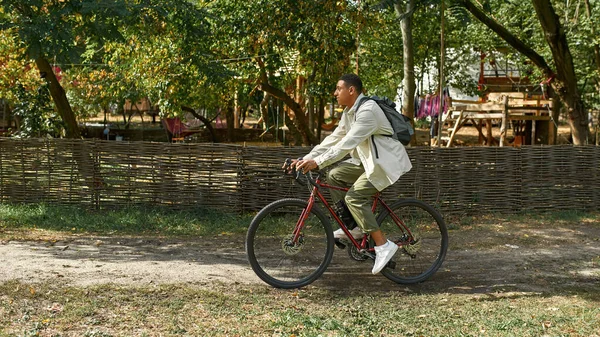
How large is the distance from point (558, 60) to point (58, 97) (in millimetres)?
9620

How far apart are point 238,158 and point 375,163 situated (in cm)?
430

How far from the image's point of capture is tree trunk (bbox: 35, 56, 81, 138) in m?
13.3

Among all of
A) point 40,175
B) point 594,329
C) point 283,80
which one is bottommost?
point 594,329

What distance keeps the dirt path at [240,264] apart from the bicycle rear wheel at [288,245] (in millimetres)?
246

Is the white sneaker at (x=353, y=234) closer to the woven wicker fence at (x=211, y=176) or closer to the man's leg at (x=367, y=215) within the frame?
the man's leg at (x=367, y=215)

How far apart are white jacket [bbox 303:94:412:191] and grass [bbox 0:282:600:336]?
1.10 metres

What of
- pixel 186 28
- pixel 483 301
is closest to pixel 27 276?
pixel 483 301

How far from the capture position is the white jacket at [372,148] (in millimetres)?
6453

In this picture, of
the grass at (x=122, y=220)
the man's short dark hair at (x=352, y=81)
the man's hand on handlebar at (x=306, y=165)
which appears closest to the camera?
the man's hand on handlebar at (x=306, y=165)

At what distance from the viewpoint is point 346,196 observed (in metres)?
6.69

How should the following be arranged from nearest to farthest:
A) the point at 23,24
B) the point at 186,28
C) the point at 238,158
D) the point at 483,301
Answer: the point at 483,301, the point at 23,24, the point at 238,158, the point at 186,28

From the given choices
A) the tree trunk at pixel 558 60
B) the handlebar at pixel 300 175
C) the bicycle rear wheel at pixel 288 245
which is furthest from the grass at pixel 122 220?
the tree trunk at pixel 558 60

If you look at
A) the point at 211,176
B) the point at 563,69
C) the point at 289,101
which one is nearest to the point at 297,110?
the point at 289,101

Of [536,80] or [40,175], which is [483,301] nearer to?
[40,175]
